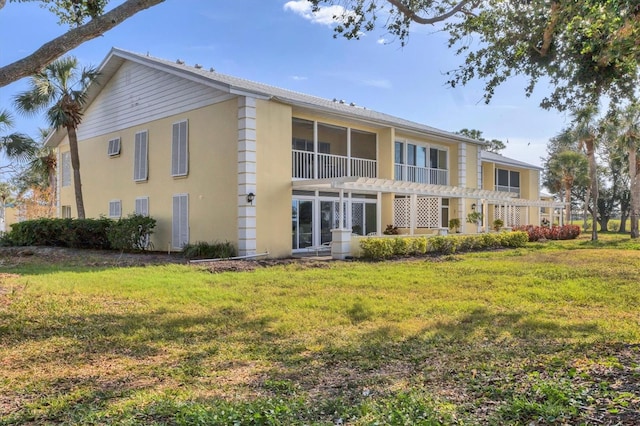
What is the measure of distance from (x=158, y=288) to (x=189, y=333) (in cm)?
355

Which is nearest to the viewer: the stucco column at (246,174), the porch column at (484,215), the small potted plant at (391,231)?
the stucco column at (246,174)

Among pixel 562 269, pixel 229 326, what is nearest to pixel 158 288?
pixel 229 326

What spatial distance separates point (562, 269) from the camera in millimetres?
12258

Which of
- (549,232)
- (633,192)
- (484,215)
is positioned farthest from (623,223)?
(484,215)

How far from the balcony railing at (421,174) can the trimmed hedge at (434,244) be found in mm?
4188

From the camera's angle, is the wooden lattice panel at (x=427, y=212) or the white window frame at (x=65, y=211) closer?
the wooden lattice panel at (x=427, y=212)

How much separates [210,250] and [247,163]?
3097 mm

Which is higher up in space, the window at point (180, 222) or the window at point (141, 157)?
the window at point (141, 157)

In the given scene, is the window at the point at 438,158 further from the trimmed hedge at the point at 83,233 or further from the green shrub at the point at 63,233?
the green shrub at the point at 63,233

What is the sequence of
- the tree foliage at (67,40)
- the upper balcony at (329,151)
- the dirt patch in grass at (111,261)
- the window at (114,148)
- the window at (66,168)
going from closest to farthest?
1. the tree foliage at (67,40)
2. the dirt patch in grass at (111,261)
3. the upper balcony at (329,151)
4. the window at (114,148)
5. the window at (66,168)

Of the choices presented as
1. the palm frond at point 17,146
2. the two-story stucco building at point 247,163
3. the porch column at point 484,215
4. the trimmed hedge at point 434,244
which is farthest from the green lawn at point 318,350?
the porch column at point 484,215

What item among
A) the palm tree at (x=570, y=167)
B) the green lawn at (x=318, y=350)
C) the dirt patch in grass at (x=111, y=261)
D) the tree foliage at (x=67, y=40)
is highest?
the palm tree at (x=570, y=167)

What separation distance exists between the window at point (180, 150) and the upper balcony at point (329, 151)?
12.8ft

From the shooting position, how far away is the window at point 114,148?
798 inches
